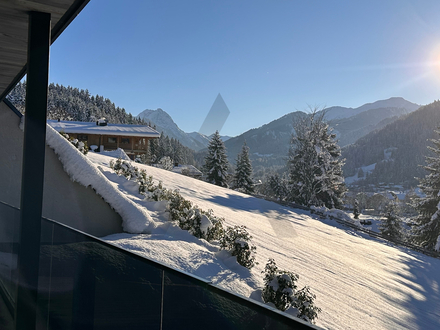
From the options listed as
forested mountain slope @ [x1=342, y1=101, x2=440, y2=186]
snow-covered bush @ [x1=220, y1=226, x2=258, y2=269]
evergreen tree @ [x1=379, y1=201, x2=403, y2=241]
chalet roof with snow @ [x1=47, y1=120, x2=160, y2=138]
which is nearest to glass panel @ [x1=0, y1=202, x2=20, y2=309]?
snow-covered bush @ [x1=220, y1=226, x2=258, y2=269]

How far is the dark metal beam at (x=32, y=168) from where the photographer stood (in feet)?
8.77

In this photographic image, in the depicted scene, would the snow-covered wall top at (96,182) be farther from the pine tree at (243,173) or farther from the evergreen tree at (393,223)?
the pine tree at (243,173)

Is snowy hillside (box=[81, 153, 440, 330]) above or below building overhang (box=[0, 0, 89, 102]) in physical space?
below

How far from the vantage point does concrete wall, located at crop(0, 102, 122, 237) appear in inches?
241

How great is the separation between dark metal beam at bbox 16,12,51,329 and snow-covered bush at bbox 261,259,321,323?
10.6ft

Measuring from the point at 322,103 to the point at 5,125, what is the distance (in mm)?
27170

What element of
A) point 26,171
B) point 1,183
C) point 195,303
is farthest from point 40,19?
point 1,183

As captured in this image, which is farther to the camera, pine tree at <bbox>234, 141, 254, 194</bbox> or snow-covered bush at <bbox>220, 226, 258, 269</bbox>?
pine tree at <bbox>234, 141, 254, 194</bbox>

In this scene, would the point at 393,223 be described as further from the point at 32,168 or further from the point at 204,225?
the point at 32,168

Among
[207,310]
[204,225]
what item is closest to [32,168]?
[207,310]

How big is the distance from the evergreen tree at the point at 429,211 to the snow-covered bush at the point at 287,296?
21359mm

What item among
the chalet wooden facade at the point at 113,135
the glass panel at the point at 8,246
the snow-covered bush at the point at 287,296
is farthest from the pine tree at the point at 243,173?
the glass panel at the point at 8,246

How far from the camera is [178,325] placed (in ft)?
6.40

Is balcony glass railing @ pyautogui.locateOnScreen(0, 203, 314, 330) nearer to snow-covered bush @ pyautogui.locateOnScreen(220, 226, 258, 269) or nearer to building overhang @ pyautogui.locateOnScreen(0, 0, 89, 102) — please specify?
Answer: building overhang @ pyautogui.locateOnScreen(0, 0, 89, 102)
